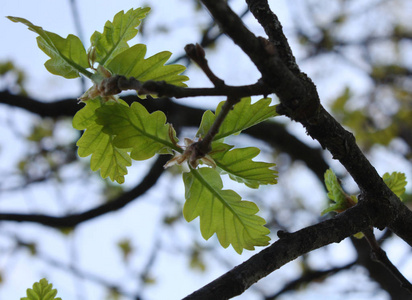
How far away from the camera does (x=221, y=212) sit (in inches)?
27.8

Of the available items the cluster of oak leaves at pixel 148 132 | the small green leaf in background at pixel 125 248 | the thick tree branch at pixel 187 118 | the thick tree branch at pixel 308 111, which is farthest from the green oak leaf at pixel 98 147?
the small green leaf in background at pixel 125 248

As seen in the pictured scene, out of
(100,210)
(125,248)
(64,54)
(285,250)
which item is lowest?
(285,250)

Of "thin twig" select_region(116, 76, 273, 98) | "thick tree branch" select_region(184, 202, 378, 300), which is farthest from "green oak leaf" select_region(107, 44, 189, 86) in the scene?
"thick tree branch" select_region(184, 202, 378, 300)

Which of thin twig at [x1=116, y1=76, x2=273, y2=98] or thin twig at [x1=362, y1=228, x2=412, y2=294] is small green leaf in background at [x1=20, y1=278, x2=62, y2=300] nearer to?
thin twig at [x1=116, y1=76, x2=273, y2=98]

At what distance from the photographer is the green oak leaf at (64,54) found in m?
0.62

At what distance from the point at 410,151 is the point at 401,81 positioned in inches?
55.6

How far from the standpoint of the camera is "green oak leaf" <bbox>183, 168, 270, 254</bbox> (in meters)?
0.67

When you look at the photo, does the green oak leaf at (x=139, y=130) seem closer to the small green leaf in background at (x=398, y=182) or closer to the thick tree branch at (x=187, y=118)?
the small green leaf in background at (x=398, y=182)

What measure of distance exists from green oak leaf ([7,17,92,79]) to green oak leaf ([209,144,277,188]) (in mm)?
262

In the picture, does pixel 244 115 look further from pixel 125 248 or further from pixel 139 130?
pixel 125 248

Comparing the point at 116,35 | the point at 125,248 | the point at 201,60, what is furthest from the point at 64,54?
the point at 125,248

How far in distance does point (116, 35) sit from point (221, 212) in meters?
0.36

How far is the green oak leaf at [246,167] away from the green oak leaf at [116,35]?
247 millimetres

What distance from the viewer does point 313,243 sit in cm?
61
